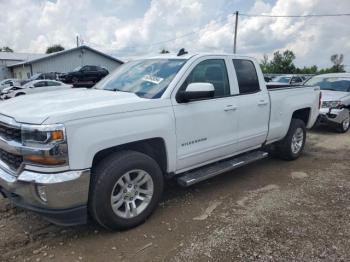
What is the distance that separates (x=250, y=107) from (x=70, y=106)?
8.80 ft

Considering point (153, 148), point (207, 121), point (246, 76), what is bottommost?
point (153, 148)

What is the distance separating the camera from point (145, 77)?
13.5ft

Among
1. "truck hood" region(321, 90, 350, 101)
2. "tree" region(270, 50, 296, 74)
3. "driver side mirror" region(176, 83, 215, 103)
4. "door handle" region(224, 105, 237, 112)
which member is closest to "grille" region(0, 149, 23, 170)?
"driver side mirror" region(176, 83, 215, 103)

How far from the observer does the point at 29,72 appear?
39.0 metres

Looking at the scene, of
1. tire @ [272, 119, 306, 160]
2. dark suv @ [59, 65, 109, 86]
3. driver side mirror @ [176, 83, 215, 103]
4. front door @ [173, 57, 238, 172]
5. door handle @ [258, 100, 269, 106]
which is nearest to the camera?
driver side mirror @ [176, 83, 215, 103]

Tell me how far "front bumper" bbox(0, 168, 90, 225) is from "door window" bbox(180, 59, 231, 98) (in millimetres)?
1849

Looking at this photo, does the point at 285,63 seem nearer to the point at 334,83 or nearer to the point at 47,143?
the point at 334,83

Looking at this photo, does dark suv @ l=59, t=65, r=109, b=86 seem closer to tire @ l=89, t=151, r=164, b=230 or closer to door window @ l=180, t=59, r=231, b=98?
door window @ l=180, t=59, r=231, b=98

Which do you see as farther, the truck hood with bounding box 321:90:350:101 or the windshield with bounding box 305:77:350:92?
the windshield with bounding box 305:77:350:92

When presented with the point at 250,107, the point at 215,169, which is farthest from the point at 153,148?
the point at 250,107

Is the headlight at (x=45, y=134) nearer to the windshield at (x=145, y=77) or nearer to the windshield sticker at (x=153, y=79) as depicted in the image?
the windshield at (x=145, y=77)

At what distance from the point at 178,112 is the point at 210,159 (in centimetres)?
95

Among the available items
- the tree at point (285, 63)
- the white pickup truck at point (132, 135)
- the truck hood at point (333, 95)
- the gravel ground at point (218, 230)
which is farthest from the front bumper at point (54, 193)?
the tree at point (285, 63)

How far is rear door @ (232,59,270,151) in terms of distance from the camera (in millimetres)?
4676
